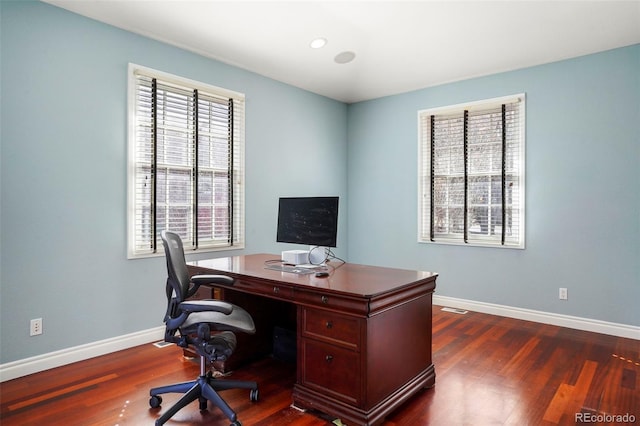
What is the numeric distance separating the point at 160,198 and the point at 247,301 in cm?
130

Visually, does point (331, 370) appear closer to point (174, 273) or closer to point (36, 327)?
point (174, 273)


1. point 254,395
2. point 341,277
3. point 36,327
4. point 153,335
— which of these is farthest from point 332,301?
point 36,327

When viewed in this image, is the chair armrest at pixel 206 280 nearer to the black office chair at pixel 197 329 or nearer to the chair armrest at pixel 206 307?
the black office chair at pixel 197 329

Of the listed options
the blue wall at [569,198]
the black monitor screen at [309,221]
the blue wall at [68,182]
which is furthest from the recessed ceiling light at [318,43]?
the blue wall at [569,198]

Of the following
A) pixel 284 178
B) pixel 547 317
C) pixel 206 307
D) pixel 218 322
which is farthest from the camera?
pixel 284 178

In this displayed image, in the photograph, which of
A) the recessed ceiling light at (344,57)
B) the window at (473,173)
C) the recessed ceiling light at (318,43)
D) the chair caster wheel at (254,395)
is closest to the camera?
the chair caster wheel at (254,395)

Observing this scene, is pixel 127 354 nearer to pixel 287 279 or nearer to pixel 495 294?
pixel 287 279

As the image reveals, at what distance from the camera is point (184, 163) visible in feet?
11.8

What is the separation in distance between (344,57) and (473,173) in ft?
6.40

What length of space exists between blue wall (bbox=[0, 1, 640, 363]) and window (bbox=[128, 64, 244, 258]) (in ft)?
0.39

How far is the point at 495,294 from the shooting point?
4242mm

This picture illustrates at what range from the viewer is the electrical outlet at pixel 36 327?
2.70 metres

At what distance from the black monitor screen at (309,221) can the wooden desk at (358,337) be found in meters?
0.30

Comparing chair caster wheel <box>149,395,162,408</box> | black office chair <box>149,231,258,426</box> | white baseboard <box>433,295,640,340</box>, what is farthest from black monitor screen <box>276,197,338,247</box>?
white baseboard <box>433,295,640,340</box>
